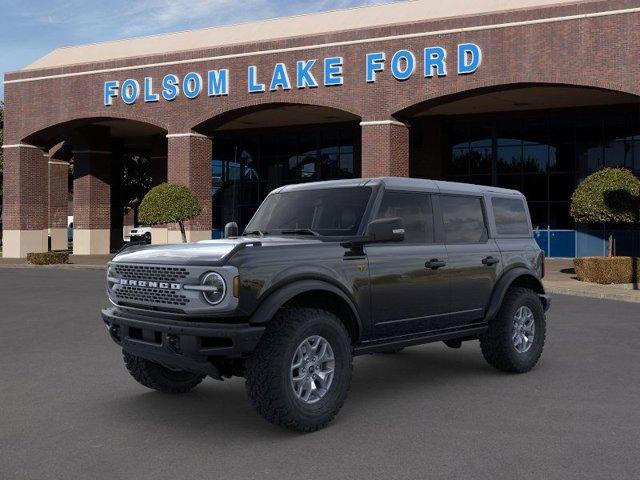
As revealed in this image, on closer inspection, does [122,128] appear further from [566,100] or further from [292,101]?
[566,100]

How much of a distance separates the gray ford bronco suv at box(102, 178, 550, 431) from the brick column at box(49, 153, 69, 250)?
35.4 m

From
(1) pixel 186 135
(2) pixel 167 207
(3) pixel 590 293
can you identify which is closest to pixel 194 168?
(1) pixel 186 135

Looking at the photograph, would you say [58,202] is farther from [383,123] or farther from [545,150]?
[545,150]

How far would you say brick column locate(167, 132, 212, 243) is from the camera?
105ft

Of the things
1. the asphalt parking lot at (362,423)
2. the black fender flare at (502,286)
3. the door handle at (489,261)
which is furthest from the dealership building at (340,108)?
the door handle at (489,261)

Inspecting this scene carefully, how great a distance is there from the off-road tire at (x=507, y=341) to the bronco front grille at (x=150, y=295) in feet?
11.9

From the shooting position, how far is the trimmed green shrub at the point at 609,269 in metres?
20.3

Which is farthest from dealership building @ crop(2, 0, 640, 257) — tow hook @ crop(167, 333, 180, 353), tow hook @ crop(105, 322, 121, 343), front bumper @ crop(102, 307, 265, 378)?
tow hook @ crop(167, 333, 180, 353)

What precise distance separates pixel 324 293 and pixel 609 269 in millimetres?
Result: 16206

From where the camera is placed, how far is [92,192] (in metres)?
39.0

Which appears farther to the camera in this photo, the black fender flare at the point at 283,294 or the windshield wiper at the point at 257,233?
the windshield wiper at the point at 257,233

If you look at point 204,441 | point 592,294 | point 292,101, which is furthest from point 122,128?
point 204,441

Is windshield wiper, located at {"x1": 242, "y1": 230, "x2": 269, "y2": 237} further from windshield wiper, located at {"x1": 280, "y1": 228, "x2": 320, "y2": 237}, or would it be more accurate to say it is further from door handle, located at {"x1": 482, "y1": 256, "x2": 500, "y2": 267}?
door handle, located at {"x1": 482, "y1": 256, "x2": 500, "y2": 267}

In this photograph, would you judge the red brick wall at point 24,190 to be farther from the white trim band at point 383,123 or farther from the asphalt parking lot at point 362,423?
the asphalt parking lot at point 362,423
